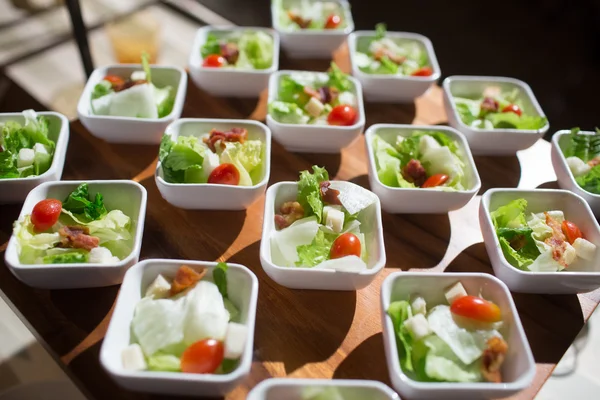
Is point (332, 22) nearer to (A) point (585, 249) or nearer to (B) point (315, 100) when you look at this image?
(B) point (315, 100)

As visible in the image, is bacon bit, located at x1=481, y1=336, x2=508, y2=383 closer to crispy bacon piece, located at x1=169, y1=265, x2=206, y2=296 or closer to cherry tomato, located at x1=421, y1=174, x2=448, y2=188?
cherry tomato, located at x1=421, y1=174, x2=448, y2=188

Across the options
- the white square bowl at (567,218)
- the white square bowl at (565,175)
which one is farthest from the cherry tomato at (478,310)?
the white square bowl at (565,175)

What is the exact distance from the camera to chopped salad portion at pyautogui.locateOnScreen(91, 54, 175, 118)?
228cm

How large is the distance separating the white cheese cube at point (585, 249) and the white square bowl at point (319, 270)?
2.44ft

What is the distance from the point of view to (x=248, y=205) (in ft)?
6.78

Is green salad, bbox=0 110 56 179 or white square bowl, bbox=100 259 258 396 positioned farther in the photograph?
green salad, bbox=0 110 56 179

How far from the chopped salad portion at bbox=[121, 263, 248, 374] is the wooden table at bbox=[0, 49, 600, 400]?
0.13 meters

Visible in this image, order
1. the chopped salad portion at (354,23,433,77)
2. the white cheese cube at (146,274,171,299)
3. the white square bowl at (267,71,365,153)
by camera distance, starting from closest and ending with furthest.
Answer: the white cheese cube at (146,274,171,299) < the white square bowl at (267,71,365,153) < the chopped salad portion at (354,23,433,77)

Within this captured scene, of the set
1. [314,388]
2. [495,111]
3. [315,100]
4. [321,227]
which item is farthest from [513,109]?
[314,388]

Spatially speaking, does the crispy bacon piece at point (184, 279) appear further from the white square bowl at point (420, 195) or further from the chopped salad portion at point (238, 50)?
the chopped salad portion at point (238, 50)

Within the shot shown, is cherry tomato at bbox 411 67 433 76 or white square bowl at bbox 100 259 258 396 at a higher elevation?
cherry tomato at bbox 411 67 433 76

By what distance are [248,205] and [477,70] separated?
315 cm

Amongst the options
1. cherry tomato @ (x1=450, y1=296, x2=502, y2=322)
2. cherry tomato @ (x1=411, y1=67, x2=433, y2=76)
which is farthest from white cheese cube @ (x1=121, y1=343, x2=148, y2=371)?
cherry tomato @ (x1=411, y1=67, x2=433, y2=76)

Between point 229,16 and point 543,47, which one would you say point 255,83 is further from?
point 543,47
